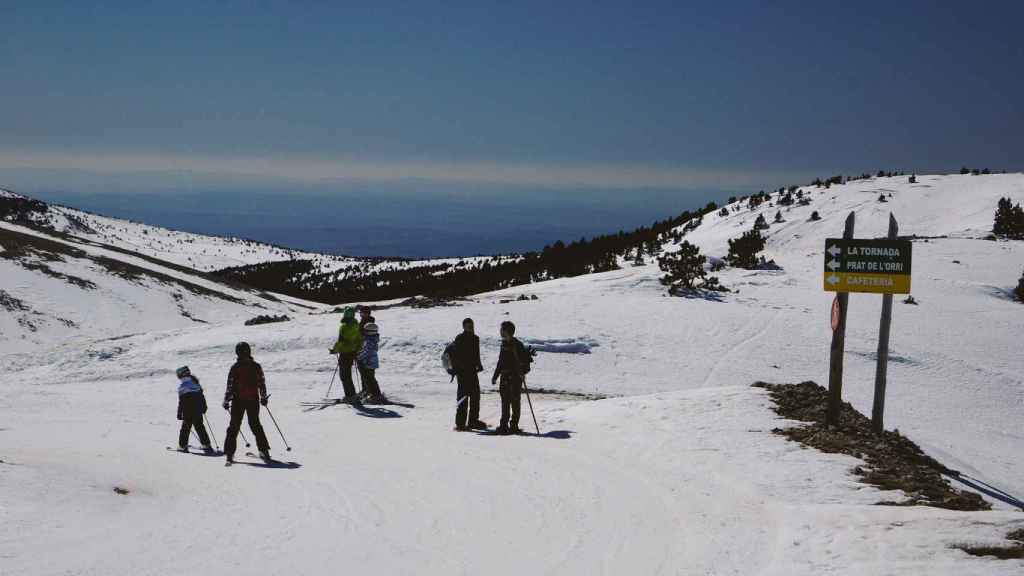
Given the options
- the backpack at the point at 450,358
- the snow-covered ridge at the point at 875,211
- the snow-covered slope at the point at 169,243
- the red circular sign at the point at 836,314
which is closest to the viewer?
the red circular sign at the point at 836,314

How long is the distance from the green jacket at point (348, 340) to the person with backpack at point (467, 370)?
3700mm

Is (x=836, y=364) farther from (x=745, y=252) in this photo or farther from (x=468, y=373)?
(x=745, y=252)

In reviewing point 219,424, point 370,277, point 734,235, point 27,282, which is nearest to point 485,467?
point 219,424

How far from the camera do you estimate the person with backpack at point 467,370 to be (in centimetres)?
1288

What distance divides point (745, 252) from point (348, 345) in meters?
28.3

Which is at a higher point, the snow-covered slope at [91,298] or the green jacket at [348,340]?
the green jacket at [348,340]

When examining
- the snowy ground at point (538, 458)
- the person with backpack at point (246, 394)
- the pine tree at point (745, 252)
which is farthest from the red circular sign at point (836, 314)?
the pine tree at point (745, 252)

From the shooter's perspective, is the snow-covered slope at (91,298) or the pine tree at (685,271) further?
the snow-covered slope at (91,298)

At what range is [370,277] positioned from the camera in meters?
96.4

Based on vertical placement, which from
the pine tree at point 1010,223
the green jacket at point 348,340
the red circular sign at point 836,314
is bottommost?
the green jacket at point 348,340

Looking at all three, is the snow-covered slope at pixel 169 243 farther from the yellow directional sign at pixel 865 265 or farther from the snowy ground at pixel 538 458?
the yellow directional sign at pixel 865 265

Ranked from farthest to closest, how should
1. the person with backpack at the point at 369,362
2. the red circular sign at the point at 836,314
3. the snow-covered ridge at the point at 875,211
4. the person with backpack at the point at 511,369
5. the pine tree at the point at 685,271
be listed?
the snow-covered ridge at the point at 875,211 → the pine tree at the point at 685,271 → the person with backpack at the point at 369,362 → the person with backpack at the point at 511,369 → the red circular sign at the point at 836,314

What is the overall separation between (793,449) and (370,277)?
294ft

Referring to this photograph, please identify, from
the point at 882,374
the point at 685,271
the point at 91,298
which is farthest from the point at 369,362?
the point at 91,298
